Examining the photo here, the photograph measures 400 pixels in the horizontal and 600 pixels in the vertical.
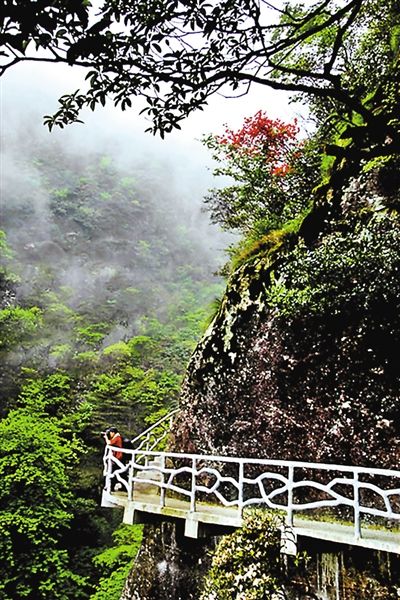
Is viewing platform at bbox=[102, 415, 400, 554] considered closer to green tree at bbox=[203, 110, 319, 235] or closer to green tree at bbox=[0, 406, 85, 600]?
green tree at bbox=[203, 110, 319, 235]

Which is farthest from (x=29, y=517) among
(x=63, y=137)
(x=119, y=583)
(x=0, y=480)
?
(x=63, y=137)

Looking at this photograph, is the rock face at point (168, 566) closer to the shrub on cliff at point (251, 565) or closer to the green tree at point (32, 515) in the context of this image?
the shrub on cliff at point (251, 565)

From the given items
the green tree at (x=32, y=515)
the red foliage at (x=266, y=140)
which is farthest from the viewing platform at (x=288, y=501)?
the red foliage at (x=266, y=140)

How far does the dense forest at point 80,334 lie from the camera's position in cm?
1368

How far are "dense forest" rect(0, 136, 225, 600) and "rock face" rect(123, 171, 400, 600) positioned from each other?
2.96 metres

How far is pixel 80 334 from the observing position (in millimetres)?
26000

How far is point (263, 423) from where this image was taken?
7.79m

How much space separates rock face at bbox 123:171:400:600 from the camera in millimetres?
6922

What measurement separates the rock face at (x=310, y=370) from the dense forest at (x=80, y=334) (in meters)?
2.96

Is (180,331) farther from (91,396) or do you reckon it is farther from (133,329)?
(91,396)

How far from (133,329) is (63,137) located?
1084 inches

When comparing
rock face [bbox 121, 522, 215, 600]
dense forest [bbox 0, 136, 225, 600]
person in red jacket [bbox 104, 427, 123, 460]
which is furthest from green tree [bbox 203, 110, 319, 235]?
rock face [bbox 121, 522, 215, 600]

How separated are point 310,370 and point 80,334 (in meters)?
20.0

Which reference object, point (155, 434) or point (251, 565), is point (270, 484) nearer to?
point (251, 565)
